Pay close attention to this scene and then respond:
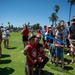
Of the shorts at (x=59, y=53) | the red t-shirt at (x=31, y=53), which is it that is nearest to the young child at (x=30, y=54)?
the red t-shirt at (x=31, y=53)

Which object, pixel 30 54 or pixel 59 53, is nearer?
pixel 30 54

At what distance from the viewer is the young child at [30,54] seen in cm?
678

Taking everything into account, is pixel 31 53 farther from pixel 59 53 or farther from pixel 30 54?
pixel 59 53

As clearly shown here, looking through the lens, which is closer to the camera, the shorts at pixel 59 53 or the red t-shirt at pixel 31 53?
the red t-shirt at pixel 31 53

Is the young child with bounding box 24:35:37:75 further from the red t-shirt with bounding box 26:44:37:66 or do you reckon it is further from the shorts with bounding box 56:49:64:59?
the shorts with bounding box 56:49:64:59

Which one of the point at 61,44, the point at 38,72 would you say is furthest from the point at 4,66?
the point at 61,44

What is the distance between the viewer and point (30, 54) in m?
6.90

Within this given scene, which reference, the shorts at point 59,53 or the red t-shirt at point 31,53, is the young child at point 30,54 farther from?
the shorts at point 59,53

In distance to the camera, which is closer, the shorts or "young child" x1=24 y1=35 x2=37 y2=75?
"young child" x1=24 y1=35 x2=37 y2=75

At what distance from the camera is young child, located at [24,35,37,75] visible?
6.78m

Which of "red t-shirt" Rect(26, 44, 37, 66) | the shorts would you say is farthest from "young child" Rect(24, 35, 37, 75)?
the shorts

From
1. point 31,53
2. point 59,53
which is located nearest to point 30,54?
point 31,53

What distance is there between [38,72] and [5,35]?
348 inches

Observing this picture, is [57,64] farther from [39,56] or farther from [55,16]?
[55,16]
